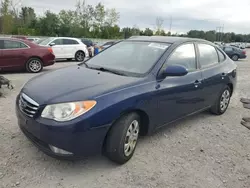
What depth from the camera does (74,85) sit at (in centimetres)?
288

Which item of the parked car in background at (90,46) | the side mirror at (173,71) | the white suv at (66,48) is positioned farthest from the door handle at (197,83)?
the parked car in background at (90,46)

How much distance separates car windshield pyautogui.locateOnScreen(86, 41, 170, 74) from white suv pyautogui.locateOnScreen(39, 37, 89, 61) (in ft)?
32.9

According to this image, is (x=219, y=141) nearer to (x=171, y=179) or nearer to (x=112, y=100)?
(x=171, y=179)

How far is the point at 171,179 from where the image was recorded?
2.80 m

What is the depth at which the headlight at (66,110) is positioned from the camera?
250cm

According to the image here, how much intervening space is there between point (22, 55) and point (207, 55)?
684 cm

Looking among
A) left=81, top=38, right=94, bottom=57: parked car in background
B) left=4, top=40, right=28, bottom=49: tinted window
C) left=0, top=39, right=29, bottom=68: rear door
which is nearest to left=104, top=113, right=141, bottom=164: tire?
left=0, top=39, right=29, bottom=68: rear door

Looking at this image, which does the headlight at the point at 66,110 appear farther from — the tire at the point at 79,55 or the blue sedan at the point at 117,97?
the tire at the point at 79,55

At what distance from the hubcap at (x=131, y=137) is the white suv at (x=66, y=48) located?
11.3 metres

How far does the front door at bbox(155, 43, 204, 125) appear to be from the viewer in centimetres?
338

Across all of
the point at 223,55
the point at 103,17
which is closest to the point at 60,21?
the point at 103,17

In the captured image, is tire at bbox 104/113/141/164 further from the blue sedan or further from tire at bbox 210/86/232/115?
tire at bbox 210/86/232/115

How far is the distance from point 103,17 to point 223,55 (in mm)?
41826

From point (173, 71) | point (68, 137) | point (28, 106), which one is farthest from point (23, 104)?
point (173, 71)
